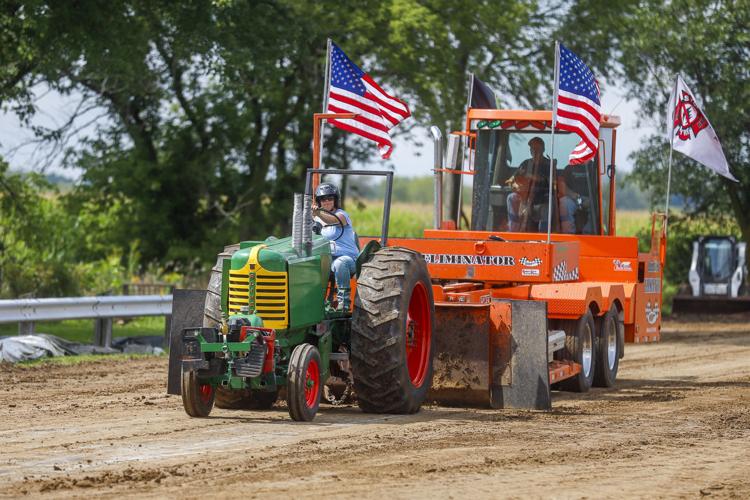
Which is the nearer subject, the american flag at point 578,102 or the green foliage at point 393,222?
the american flag at point 578,102

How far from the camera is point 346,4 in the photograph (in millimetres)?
27438

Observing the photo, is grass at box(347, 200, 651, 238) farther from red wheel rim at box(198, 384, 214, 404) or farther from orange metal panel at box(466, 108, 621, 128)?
red wheel rim at box(198, 384, 214, 404)

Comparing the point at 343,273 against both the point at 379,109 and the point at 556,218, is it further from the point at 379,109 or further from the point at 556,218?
the point at 556,218

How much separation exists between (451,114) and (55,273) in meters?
8.94

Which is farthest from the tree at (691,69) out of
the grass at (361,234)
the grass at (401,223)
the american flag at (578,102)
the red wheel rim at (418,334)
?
the red wheel rim at (418,334)

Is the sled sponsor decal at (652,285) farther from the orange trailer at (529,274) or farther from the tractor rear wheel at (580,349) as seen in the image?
the tractor rear wheel at (580,349)

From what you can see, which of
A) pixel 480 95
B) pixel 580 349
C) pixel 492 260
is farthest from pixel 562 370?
pixel 480 95

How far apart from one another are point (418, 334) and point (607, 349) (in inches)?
138

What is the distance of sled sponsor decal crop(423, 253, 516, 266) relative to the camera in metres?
13.6

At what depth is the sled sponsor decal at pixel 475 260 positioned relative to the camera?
13.6m

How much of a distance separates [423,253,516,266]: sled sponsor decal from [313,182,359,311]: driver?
2395 mm

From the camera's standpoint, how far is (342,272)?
1115cm

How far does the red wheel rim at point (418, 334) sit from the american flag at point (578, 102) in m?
3.76

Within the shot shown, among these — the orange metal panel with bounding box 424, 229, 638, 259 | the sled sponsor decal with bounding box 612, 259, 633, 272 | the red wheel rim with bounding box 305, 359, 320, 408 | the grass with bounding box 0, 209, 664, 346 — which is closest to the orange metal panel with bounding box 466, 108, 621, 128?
the orange metal panel with bounding box 424, 229, 638, 259
